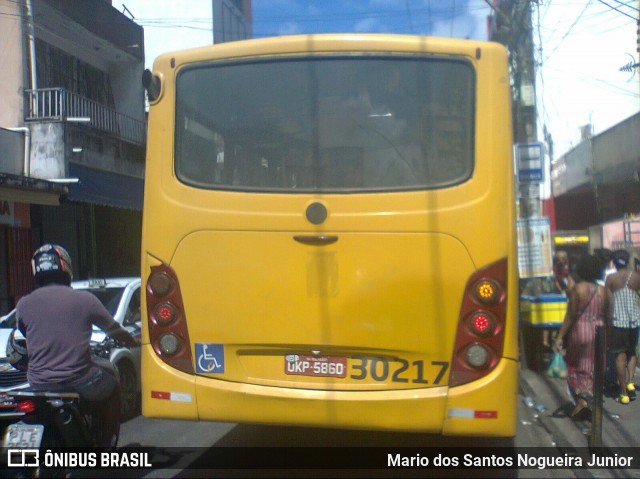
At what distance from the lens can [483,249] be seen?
454 cm

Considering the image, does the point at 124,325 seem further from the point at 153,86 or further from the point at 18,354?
the point at 153,86

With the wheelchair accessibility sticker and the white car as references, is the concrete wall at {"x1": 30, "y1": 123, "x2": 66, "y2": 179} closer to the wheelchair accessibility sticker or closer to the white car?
the white car

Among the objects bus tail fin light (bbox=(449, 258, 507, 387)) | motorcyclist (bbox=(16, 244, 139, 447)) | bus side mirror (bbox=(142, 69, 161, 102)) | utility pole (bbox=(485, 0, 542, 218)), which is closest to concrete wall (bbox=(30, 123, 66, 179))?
utility pole (bbox=(485, 0, 542, 218))

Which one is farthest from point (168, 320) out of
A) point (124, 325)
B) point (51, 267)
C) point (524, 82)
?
point (524, 82)

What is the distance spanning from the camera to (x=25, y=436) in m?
4.24

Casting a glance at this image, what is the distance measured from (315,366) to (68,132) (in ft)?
42.2

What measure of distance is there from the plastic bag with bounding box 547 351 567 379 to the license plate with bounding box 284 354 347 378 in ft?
19.0

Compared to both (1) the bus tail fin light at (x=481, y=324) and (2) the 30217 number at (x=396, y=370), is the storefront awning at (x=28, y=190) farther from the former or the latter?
(1) the bus tail fin light at (x=481, y=324)

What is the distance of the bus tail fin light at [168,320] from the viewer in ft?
15.9

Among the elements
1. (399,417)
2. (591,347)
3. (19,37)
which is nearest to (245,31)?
(19,37)

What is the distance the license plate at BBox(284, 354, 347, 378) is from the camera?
4.64m

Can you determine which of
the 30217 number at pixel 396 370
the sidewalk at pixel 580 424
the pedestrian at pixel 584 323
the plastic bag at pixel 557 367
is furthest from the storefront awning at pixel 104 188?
the 30217 number at pixel 396 370

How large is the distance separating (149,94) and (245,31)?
2835 cm

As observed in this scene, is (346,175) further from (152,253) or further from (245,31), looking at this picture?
(245,31)
